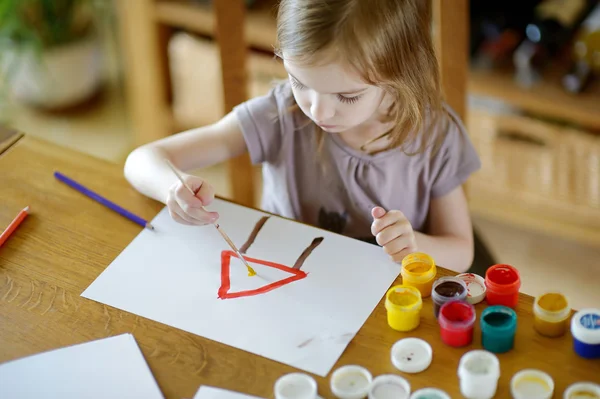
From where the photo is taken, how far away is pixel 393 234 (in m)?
0.93

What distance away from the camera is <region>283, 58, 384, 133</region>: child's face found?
2.97ft

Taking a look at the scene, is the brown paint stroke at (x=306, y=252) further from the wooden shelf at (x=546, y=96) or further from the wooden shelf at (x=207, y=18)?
the wooden shelf at (x=207, y=18)

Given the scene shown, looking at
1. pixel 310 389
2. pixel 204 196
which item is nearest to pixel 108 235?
pixel 204 196

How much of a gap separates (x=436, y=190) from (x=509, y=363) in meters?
0.41

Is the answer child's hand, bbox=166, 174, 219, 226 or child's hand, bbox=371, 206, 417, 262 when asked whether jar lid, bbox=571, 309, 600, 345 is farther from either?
child's hand, bbox=166, 174, 219, 226

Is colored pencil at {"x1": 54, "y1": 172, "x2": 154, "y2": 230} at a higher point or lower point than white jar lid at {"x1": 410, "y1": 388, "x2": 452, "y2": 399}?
higher

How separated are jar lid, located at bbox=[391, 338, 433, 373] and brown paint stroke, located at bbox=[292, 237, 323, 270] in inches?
7.1

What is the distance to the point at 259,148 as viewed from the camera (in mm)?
1191

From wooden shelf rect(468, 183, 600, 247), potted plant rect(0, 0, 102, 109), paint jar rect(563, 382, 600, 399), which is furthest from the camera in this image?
potted plant rect(0, 0, 102, 109)

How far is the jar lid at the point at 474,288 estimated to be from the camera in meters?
0.86

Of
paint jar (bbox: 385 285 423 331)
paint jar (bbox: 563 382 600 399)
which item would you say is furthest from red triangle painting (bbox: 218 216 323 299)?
paint jar (bbox: 563 382 600 399)

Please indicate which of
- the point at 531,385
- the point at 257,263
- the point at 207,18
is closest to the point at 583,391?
the point at 531,385

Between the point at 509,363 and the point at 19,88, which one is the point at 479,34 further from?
the point at 19,88

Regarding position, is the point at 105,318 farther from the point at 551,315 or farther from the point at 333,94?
the point at 551,315
